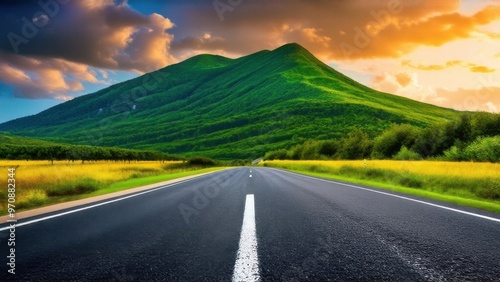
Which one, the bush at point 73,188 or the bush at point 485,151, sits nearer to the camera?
the bush at point 73,188

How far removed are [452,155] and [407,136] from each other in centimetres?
1609

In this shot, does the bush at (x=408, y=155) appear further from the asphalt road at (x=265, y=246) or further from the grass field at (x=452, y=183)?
the asphalt road at (x=265, y=246)

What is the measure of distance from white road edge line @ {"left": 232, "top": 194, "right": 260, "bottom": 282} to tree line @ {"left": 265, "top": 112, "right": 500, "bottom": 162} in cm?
4368

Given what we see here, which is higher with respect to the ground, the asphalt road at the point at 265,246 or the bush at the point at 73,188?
the asphalt road at the point at 265,246

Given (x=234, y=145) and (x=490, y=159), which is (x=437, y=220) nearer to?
(x=490, y=159)

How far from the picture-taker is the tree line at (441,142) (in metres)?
42.1

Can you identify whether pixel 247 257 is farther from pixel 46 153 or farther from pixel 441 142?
pixel 46 153

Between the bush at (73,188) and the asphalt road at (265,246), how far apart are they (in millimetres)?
8144

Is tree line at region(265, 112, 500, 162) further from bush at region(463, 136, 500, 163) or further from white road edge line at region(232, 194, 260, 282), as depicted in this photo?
white road edge line at region(232, 194, 260, 282)

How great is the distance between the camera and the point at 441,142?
2154 inches

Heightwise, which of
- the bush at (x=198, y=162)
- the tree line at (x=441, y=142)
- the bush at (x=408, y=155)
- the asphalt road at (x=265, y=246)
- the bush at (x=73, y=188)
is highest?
the tree line at (x=441, y=142)

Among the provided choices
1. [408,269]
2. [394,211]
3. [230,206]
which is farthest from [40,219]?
[394,211]

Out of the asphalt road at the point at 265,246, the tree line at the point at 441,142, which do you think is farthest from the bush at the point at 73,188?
the tree line at the point at 441,142

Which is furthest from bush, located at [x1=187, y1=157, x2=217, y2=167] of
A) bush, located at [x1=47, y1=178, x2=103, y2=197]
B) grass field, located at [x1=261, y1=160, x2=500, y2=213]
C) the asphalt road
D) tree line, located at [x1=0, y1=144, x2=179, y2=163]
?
the asphalt road
